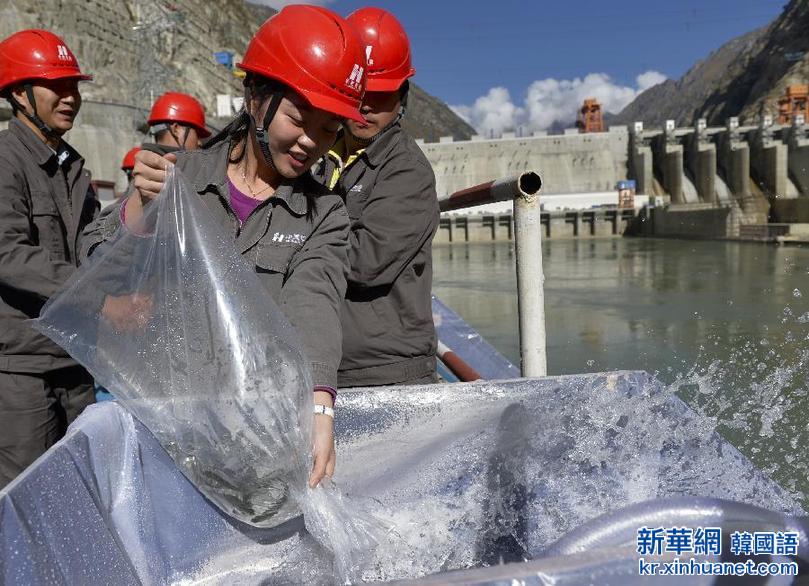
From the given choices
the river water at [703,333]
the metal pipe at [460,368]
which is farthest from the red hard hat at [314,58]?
the metal pipe at [460,368]

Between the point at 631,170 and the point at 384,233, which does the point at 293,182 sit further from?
the point at 631,170

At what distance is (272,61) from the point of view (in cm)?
142

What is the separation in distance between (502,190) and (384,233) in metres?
0.55

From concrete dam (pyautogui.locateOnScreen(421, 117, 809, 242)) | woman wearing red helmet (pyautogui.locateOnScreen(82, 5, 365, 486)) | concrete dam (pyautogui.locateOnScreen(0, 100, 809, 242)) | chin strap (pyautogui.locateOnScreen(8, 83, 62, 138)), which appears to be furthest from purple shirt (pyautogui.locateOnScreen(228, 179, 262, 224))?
concrete dam (pyautogui.locateOnScreen(421, 117, 809, 242))

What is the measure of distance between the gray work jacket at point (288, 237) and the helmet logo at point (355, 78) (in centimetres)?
25

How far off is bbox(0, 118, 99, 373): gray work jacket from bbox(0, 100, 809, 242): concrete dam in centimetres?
2252

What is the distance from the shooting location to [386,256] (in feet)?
5.82

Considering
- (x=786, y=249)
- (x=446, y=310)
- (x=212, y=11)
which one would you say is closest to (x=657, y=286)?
(x=446, y=310)

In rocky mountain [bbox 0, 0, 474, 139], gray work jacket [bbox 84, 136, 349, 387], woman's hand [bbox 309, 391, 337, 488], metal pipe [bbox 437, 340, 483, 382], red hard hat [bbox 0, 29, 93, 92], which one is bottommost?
metal pipe [bbox 437, 340, 483, 382]

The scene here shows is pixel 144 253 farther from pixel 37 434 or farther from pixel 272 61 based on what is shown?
pixel 37 434

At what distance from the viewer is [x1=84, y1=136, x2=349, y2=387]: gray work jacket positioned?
A: 55.7 inches

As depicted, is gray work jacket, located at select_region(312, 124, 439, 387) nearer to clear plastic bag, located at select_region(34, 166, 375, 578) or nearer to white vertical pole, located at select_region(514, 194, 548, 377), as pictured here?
white vertical pole, located at select_region(514, 194, 548, 377)

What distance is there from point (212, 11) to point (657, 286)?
47991 millimetres

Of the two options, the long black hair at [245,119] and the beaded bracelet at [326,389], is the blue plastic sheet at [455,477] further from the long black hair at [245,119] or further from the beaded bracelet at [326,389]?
the long black hair at [245,119]
